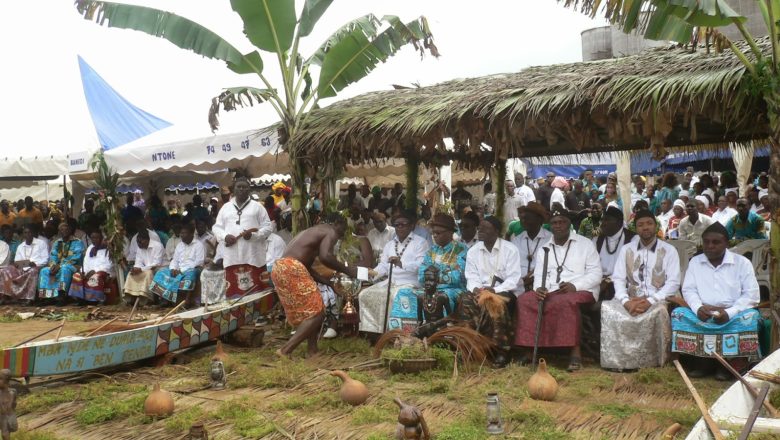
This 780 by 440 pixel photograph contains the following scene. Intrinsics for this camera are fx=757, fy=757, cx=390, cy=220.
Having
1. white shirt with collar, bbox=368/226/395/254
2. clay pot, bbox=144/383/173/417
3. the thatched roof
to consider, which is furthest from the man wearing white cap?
clay pot, bbox=144/383/173/417

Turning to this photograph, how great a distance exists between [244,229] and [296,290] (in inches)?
106

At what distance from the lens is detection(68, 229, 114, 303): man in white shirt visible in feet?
44.6

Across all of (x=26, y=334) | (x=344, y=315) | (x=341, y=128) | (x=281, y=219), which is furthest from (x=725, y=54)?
(x=26, y=334)

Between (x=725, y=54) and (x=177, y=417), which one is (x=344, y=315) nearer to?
(x=177, y=417)

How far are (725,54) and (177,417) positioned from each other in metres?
5.83

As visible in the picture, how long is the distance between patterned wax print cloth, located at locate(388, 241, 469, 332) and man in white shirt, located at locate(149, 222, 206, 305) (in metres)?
4.75

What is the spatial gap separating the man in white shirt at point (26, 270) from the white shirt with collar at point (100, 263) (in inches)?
46.2

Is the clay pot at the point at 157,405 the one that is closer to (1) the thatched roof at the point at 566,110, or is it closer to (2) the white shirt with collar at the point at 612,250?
(1) the thatched roof at the point at 566,110

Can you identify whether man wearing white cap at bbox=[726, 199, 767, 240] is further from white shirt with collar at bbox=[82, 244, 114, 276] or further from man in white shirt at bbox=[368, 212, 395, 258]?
white shirt with collar at bbox=[82, 244, 114, 276]

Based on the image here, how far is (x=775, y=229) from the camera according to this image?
6.27 meters

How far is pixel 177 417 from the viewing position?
231 inches

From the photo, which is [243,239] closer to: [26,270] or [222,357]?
[222,357]

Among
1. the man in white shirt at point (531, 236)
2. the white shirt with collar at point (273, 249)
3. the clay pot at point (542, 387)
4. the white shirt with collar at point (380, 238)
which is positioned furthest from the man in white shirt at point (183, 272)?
the clay pot at point (542, 387)

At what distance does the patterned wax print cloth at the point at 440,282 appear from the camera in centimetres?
855
